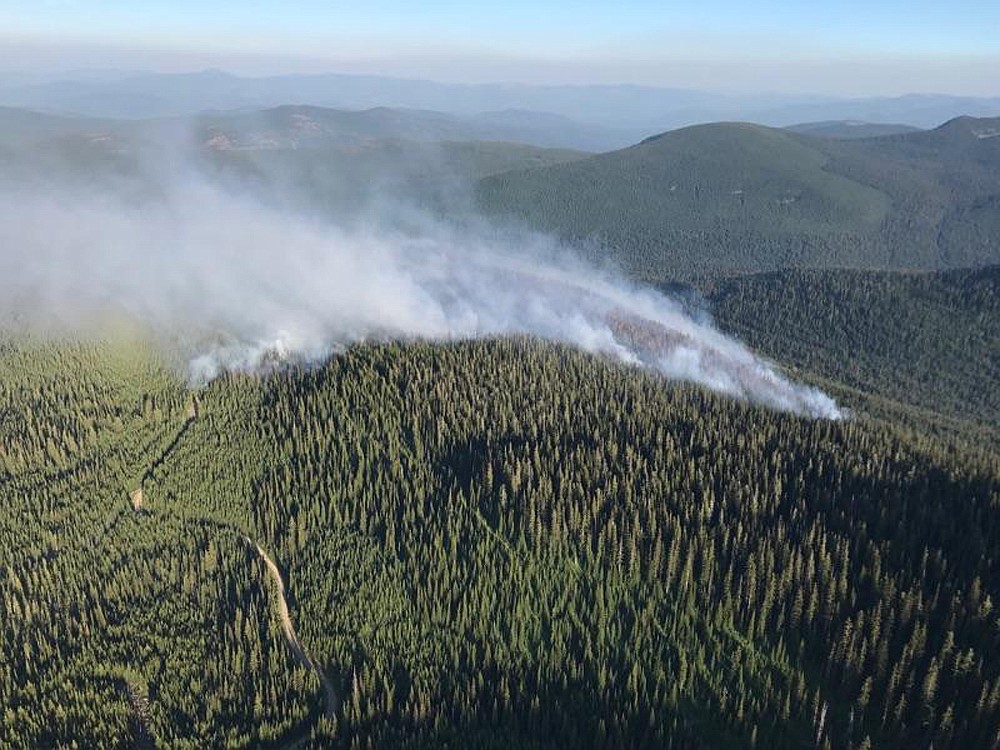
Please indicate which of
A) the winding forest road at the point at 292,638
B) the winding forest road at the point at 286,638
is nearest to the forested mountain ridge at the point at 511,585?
the winding forest road at the point at 286,638

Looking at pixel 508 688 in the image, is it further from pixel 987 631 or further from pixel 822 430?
pixel 822 430

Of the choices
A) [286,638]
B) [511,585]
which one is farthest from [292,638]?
[511,585]

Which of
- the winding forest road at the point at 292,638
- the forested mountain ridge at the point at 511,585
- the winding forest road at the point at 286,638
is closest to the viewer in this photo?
the forested mountain ridge at the point at 511,585

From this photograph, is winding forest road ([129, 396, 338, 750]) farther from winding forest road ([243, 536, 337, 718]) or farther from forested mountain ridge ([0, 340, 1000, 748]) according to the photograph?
forested mountain ridge ([0, 340, 1000, 748])

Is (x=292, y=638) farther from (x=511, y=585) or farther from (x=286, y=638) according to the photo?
(x=511, y=585)

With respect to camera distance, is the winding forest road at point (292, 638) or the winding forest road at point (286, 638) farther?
the winding forest road at point (292, 638)

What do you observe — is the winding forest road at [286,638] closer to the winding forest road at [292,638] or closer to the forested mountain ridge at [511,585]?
the winding forest road at [292,638]
